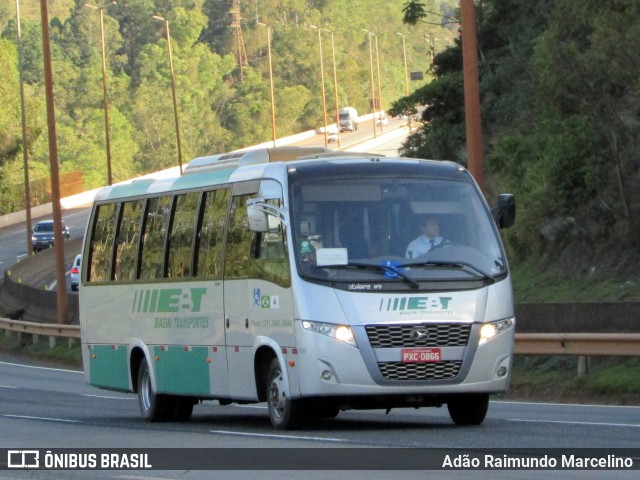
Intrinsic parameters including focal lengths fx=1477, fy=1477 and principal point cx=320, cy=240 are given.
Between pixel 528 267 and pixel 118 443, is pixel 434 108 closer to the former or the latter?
pixel 528 267

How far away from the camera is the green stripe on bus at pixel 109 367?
18.5 meters

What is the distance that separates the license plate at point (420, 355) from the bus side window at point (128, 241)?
18.4ft

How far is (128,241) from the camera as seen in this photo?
1852 cm

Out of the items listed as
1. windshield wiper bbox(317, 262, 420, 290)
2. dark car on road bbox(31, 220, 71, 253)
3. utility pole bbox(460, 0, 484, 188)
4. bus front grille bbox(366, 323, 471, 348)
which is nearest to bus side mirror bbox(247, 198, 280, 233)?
windshield wiper bbox(317, 262, 420, 290)

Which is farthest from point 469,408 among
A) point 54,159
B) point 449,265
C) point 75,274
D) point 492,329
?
point 75,274

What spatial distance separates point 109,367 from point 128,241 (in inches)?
67.9

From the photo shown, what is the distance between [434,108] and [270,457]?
121ft

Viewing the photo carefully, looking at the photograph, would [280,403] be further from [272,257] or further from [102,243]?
[102,243]

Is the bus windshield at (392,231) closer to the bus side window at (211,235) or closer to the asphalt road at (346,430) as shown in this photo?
the asphalt road at (346,430)

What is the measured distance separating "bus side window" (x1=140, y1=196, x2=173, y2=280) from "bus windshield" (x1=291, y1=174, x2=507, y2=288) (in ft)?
11.6

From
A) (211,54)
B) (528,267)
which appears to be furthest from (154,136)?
(528,267)

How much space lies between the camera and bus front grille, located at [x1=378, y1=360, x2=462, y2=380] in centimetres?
1341

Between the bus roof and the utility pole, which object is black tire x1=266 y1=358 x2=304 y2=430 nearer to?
the bus roof

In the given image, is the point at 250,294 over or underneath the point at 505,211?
underneath
